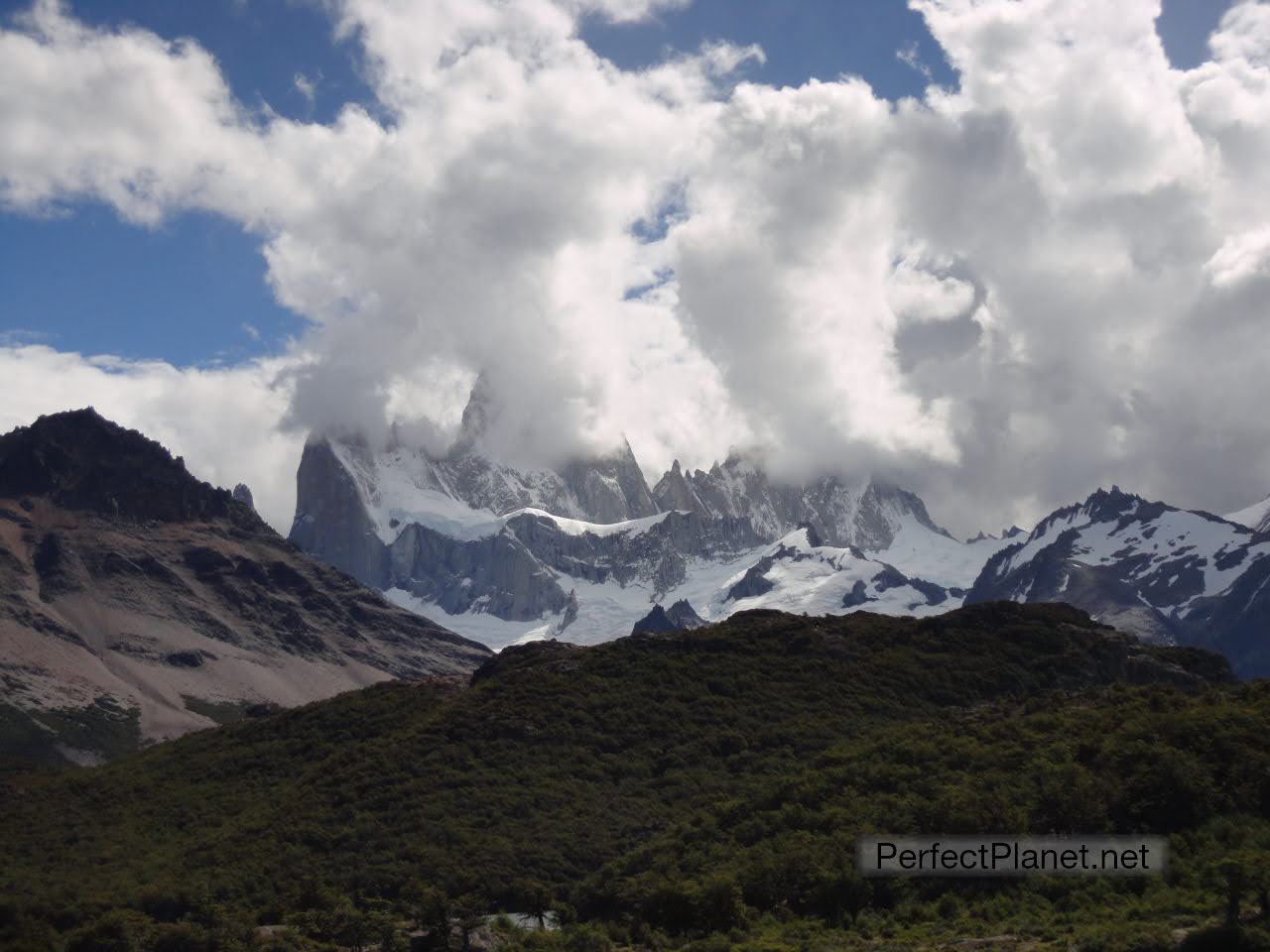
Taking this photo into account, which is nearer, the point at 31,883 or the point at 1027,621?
the point at 31,883

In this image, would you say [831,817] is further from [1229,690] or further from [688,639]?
[688,639]

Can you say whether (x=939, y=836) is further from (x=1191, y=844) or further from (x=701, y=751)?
(x=701, y=751)

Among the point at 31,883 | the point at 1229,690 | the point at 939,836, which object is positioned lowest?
the point at 31,883

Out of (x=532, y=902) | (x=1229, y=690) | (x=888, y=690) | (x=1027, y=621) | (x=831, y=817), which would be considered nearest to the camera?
(x=831, y=817)

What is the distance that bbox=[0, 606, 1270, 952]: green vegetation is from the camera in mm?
62844

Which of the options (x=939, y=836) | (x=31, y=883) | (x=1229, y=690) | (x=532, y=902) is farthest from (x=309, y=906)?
(x=1229, y=690)

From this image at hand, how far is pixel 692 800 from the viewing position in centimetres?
9125

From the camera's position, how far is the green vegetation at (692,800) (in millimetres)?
62844

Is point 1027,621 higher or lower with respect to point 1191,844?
higher

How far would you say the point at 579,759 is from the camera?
99.2 m

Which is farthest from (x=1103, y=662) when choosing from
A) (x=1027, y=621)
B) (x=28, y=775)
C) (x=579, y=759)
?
(x=28, y=775)

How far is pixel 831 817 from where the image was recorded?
73312mm

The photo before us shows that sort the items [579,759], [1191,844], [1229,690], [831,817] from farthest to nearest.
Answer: [579,759] → [1229,690] → [831,817] → [1191,844]

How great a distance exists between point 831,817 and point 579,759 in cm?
2933
